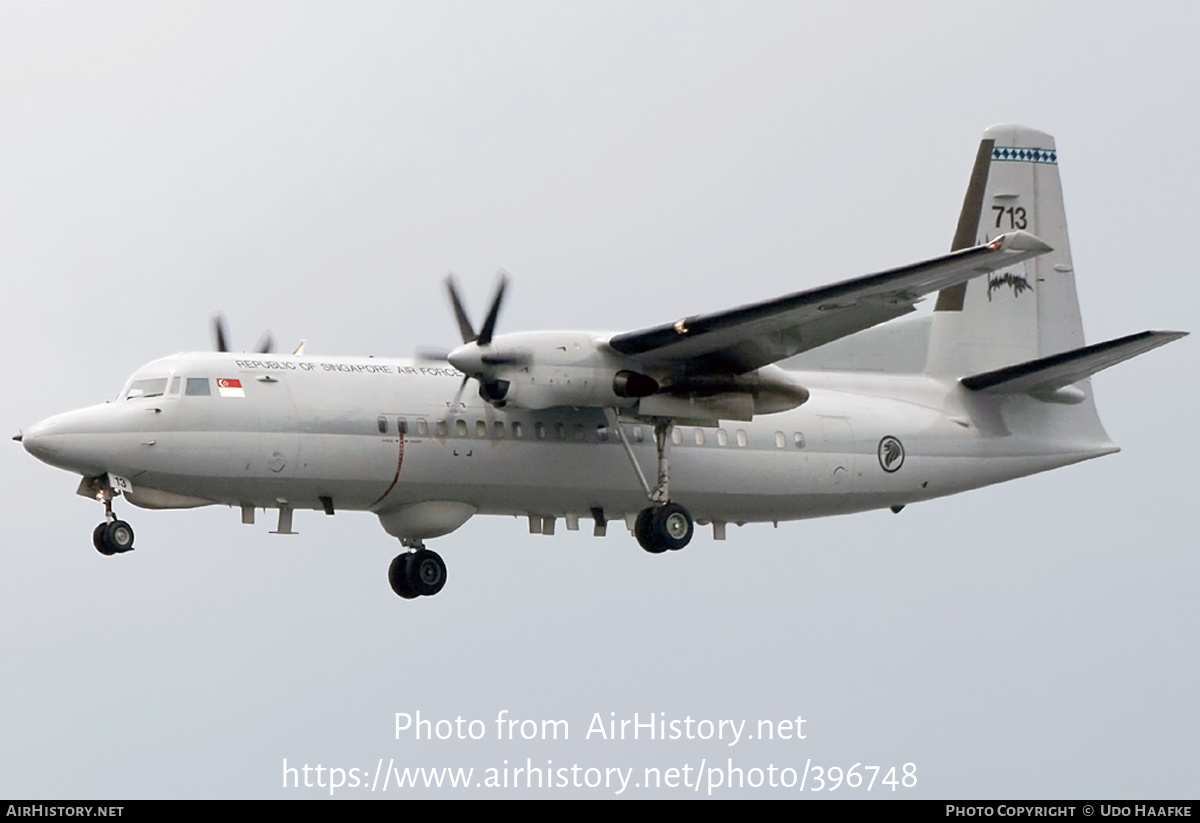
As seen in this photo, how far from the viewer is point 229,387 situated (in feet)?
66.4

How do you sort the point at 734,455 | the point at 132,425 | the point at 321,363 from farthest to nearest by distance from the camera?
the point at 734,455 → the point at 321,363 → the point at 132,425

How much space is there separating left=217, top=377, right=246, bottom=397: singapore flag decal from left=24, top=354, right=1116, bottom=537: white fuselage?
1.1 inches

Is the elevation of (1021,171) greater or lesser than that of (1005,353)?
greater

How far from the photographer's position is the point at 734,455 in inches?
904

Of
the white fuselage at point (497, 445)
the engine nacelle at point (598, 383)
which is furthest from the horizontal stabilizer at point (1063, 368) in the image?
the engine nacelle at point (598, 383)

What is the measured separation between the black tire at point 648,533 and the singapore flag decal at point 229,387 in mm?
4986

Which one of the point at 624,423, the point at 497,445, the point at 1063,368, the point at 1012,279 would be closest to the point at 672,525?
the point at 624,423

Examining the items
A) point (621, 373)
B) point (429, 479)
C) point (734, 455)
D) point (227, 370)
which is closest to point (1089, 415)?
point (734, 455)

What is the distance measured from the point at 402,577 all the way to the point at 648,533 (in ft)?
10.6

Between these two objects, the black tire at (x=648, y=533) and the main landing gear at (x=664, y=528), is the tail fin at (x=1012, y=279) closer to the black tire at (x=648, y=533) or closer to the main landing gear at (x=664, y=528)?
the main landing gear at (x=664, y=528)

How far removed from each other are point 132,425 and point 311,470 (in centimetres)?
201

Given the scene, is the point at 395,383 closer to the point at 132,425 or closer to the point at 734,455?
the point at 132,425

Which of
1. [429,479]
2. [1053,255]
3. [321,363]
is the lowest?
[429,479]

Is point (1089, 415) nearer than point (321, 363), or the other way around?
point (321, 363)
